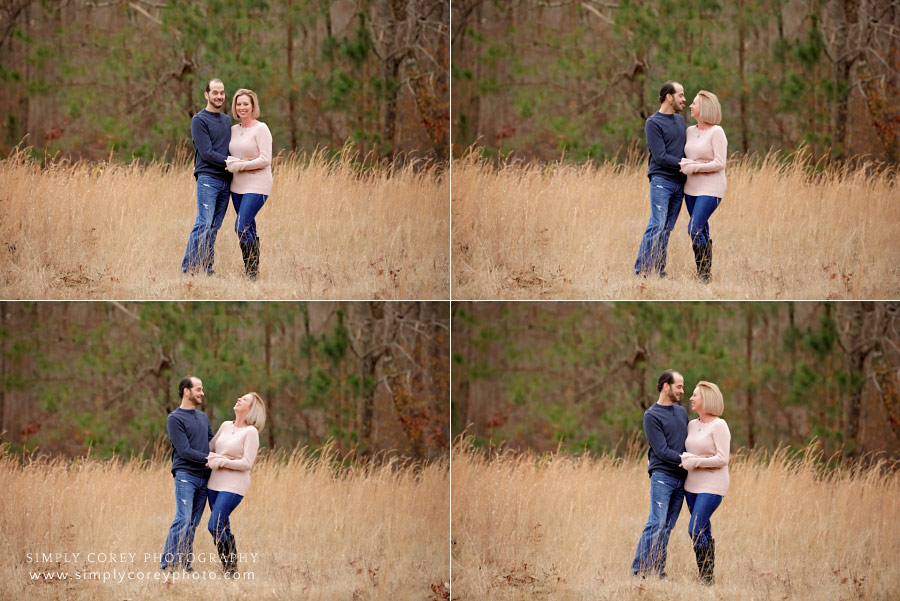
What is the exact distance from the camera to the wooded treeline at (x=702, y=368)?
617cm

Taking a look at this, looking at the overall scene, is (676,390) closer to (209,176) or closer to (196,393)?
(196,393)

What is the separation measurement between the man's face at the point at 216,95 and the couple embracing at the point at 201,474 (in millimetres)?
1472

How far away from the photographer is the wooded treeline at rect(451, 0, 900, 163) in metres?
6.25

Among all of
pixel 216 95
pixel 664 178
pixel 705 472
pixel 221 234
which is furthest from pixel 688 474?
pixel 216 95

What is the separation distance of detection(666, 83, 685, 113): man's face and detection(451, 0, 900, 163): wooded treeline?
4 cm

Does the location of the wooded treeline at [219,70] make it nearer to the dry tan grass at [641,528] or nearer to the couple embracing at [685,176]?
the couple embracing at [685,176]

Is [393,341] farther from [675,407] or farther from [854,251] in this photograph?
[854,251]

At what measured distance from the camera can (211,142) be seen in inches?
242

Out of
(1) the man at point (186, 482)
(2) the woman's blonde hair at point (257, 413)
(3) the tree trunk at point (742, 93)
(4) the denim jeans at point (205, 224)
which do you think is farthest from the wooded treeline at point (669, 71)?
(1) the man at point (186, 482)

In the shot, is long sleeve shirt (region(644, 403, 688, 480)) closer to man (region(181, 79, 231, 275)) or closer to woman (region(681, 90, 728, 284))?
woman (region(681, 90, 728, 284))

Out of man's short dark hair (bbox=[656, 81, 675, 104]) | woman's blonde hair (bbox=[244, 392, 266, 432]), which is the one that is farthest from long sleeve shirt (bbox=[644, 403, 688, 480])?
woman's blonde hair (bbox=[244, 392, 266, 432])

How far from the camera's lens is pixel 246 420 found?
6.14 m

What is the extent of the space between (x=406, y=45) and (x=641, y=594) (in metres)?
3.21

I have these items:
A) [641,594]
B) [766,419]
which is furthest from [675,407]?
[641,594]
